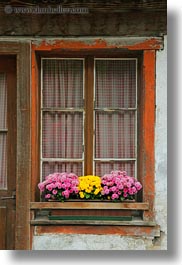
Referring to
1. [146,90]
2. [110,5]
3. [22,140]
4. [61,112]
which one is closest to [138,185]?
[146,90]

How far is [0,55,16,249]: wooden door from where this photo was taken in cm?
459

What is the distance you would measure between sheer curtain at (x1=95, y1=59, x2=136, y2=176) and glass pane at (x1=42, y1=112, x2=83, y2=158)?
15 cm

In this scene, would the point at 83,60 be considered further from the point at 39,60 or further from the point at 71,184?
the point at 71,184

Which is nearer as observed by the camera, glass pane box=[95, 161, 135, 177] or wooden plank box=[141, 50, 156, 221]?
wooden plank box=[141, 50, 156, 221]

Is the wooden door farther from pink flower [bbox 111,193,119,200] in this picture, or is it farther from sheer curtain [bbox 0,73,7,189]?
pink flower [bbox 111,193,119,200]

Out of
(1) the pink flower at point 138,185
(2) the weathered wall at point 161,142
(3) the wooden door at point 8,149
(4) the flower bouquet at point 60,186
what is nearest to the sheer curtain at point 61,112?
(4) the flower bouquet at point 60,186

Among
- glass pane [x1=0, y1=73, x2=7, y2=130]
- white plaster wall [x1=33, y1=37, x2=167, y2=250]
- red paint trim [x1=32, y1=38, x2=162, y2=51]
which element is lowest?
white plaster wall [x1=33, y1=37, x2=167, y2=250]

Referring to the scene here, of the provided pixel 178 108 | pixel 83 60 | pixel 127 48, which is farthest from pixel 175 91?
pixel 83 60

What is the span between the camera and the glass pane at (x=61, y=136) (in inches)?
182

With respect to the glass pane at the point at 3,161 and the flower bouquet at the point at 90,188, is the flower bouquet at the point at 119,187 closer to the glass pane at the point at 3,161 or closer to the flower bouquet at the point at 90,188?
the flower bouquet at the point at 90,188

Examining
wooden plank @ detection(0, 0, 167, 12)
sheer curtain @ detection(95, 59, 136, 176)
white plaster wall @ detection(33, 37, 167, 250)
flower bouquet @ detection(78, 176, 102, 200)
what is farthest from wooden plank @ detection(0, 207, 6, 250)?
wooden plank @ detection(0, 0, 167, 12)

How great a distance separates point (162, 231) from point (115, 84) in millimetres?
1237

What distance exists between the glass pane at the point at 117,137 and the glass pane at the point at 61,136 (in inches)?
5.8

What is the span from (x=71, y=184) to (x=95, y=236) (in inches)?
17.7
